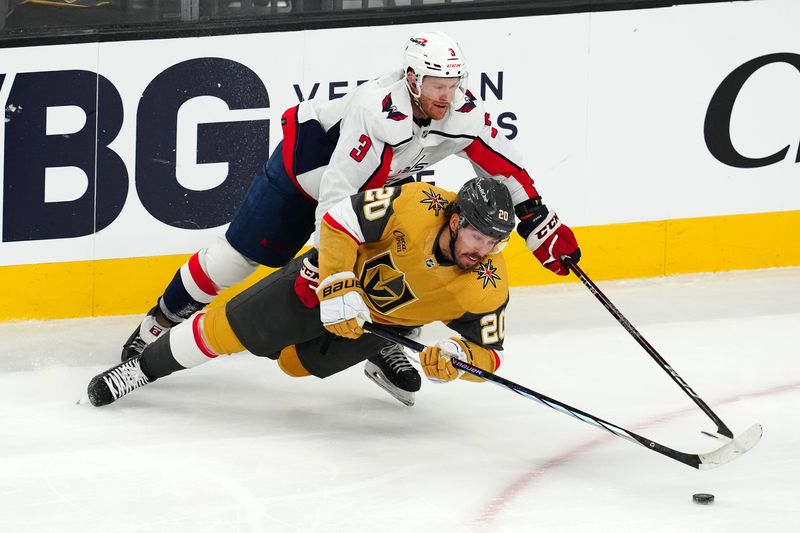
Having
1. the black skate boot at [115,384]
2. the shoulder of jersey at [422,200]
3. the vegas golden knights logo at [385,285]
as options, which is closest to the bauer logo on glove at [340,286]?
the vegas golden knights logo at [385,285]

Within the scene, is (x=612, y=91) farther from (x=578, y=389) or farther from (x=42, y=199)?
(x=42, y=199)

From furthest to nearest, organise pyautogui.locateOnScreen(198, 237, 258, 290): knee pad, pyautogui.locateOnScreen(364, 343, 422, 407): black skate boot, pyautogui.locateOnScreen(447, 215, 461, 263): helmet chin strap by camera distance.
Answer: pyautogui.locateOnScreen(198, 237, 258, 290): knee pad < pyautogui.locateOnScreen(364, 343, 422, 407): black skate boot < pyautogui.locateOnScreen(447, 215, 461, 263): helmet chin strap

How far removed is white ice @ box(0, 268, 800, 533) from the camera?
3.29 metres

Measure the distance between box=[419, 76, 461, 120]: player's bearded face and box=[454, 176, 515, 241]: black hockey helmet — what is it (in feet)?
1.41

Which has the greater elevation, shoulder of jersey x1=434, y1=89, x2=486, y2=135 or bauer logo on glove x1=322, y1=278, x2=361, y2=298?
shoulder of jersey x1=434, y1=89, x2=486, y2=135

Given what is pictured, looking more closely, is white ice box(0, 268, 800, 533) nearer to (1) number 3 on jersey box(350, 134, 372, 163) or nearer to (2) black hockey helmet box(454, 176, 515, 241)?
(2) black hockey helmet box(454, 176, 515, 241)

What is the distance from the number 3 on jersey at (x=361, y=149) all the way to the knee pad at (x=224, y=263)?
28.0 inches

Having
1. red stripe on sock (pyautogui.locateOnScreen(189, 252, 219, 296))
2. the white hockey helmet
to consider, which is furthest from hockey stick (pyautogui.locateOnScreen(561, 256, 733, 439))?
red stripe on sock (pyautogui.locateOnScreen(189, 252, 219, 296))

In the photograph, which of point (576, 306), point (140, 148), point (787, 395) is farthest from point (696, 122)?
point (140, 148)

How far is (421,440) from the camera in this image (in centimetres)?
388

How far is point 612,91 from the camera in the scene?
215 inches

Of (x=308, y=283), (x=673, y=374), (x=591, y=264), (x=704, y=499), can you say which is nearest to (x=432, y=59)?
(x=308, y=283)

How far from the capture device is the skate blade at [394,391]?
13.7 feet

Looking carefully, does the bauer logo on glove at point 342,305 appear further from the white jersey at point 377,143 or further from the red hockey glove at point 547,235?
the red hockey glove at point 547,235
